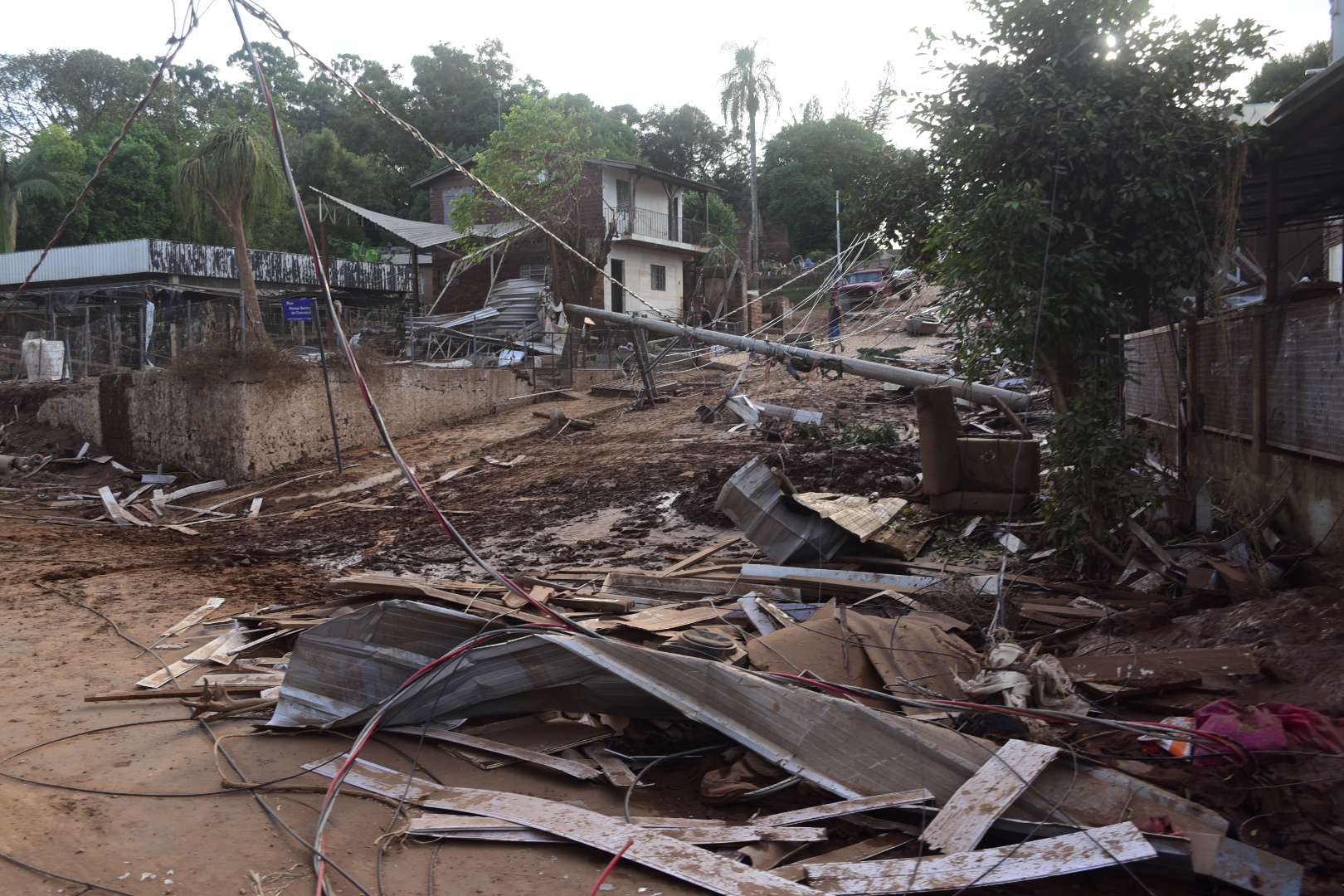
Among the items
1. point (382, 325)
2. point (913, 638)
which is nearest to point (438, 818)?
point (913, 638)

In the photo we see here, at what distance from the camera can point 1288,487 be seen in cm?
621

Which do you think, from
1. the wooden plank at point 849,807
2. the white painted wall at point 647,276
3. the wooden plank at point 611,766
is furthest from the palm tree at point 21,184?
the wooden plank at point 849,807

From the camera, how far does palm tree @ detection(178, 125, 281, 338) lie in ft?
53.0

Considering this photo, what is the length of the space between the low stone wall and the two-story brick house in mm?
12448

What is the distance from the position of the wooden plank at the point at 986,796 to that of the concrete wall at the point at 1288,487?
330 centimetres

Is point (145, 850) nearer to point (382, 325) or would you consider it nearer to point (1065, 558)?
point (1065, 558)

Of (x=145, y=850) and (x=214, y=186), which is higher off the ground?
(x=214, y=186)

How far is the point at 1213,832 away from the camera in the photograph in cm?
315

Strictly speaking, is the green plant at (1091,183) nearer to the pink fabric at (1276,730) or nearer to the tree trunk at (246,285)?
the pink fabric at (1276,730)

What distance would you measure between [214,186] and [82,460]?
18.7 feet

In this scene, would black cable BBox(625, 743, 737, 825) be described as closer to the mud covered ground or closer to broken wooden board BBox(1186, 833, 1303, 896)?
the mud covered ground

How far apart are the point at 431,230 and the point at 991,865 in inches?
1299

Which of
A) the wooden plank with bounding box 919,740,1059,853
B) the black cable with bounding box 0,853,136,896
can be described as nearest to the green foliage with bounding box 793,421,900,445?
the wooden plank with bounding box 919,740,1059,853

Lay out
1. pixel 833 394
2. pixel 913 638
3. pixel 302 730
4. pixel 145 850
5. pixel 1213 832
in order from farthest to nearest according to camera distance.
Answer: pixel 833 394 → pixel 913 638 → pixel 302 730 → pixel 145 850 → pixel 1213 832
